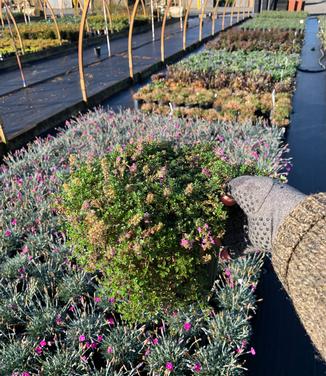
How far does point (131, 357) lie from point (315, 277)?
1673mm

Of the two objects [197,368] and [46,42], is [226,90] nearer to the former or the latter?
[197,368]

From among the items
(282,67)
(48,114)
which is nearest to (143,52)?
(282,67)

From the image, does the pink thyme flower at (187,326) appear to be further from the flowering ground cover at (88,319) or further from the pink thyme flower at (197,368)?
the pink thyme flower at (197,368)

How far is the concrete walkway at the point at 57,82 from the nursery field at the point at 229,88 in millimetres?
1958

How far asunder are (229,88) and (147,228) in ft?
25.2

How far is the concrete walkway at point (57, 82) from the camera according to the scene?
8453 millimetres

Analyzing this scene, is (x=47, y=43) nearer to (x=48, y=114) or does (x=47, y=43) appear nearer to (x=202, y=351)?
(x=48, y=114)

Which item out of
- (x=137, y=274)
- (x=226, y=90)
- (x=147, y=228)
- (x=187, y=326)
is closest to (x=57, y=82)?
(x=226, y=90)

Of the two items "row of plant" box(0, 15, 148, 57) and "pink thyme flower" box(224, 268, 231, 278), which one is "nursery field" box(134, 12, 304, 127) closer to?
"pink thyme flower" box(224, 268, 231, 278)

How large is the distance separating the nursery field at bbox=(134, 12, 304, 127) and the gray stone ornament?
177 inches

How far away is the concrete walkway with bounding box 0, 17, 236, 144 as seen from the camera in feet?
27.7

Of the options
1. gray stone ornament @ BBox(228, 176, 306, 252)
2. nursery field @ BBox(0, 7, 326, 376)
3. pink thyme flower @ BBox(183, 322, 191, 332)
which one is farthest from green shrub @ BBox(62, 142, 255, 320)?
gray stone ornament @ BBox(228, 176, 306, 252)

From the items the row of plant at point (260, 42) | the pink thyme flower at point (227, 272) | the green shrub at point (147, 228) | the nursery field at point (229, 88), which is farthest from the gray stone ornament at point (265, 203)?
the row of plant at point (260, 42)

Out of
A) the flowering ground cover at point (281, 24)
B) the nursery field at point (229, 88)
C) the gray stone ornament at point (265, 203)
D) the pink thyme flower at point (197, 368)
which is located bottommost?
the flowering ground cover at point (281, 24)
